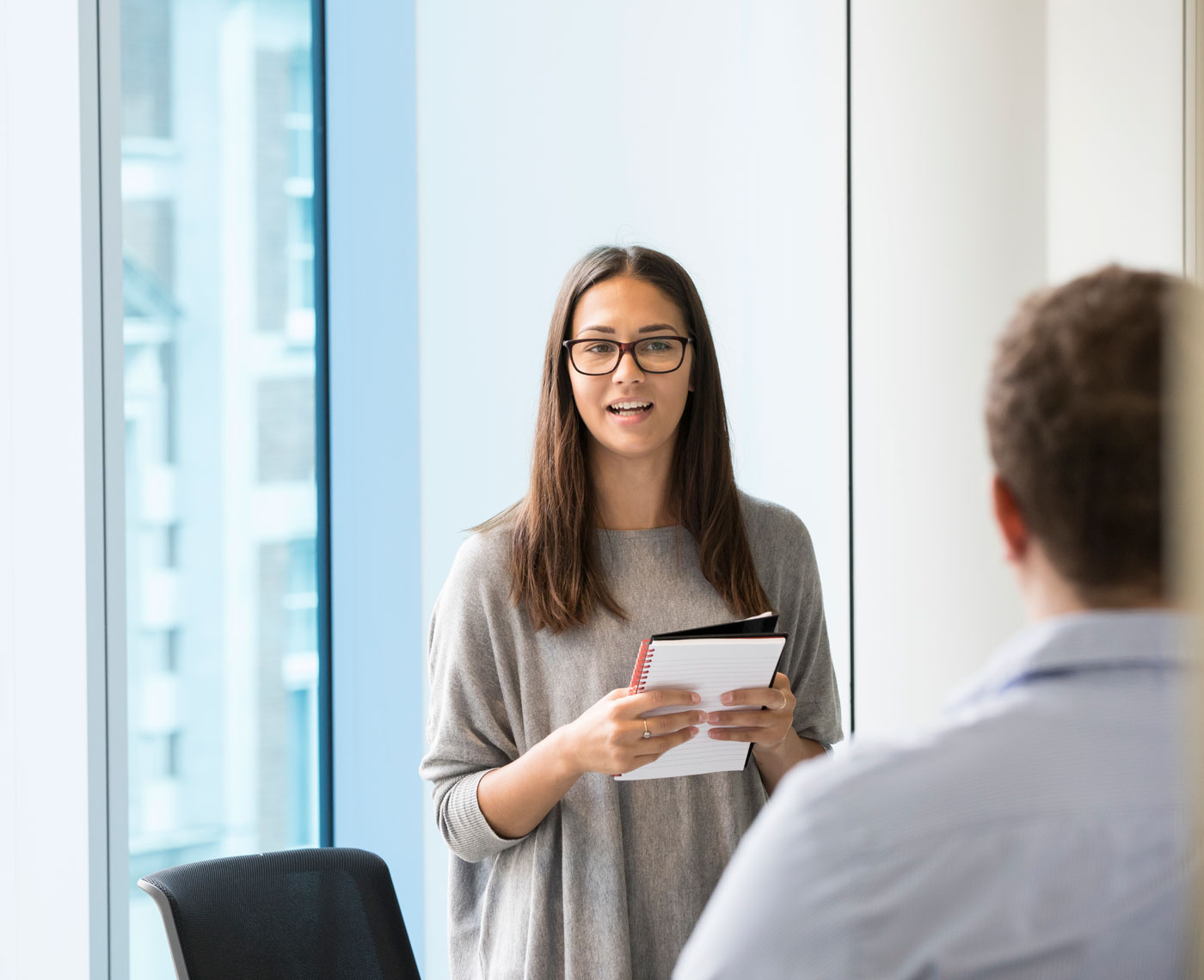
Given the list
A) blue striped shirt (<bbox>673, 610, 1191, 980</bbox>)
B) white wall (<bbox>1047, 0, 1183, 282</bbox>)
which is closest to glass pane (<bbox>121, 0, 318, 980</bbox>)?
white wall (<bbox>1047, 0, 1183, 282</bbox>)

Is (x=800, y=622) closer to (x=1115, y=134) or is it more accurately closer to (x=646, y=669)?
(x=646, y=669)

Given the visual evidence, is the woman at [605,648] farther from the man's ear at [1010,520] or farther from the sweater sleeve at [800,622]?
the man's ear at [1010,520]

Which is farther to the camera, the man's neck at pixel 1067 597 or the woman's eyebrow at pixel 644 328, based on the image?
the woman's eyebrow at pixel 644 328

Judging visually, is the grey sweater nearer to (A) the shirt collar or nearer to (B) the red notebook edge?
(B) the red notebook edge

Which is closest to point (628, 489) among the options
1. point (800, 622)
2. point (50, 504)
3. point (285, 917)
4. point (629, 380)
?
point (629, 380)

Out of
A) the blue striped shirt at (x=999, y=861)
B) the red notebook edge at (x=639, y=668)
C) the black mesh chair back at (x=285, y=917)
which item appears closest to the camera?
the blue striped shirt at (x=999, y=861)

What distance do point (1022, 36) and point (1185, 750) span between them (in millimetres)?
2491

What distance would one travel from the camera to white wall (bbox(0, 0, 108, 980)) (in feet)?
7.34

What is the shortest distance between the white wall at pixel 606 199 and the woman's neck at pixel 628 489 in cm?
123

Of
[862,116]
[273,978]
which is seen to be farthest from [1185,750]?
[862,116]

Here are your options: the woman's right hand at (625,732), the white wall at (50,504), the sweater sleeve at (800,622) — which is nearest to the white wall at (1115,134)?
the sweater sleeve at (800,622)

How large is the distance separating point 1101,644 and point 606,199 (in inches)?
97.6

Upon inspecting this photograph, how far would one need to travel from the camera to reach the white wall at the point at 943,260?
2.63 meters

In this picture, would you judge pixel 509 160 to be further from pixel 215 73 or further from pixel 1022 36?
pixel 1022 36
